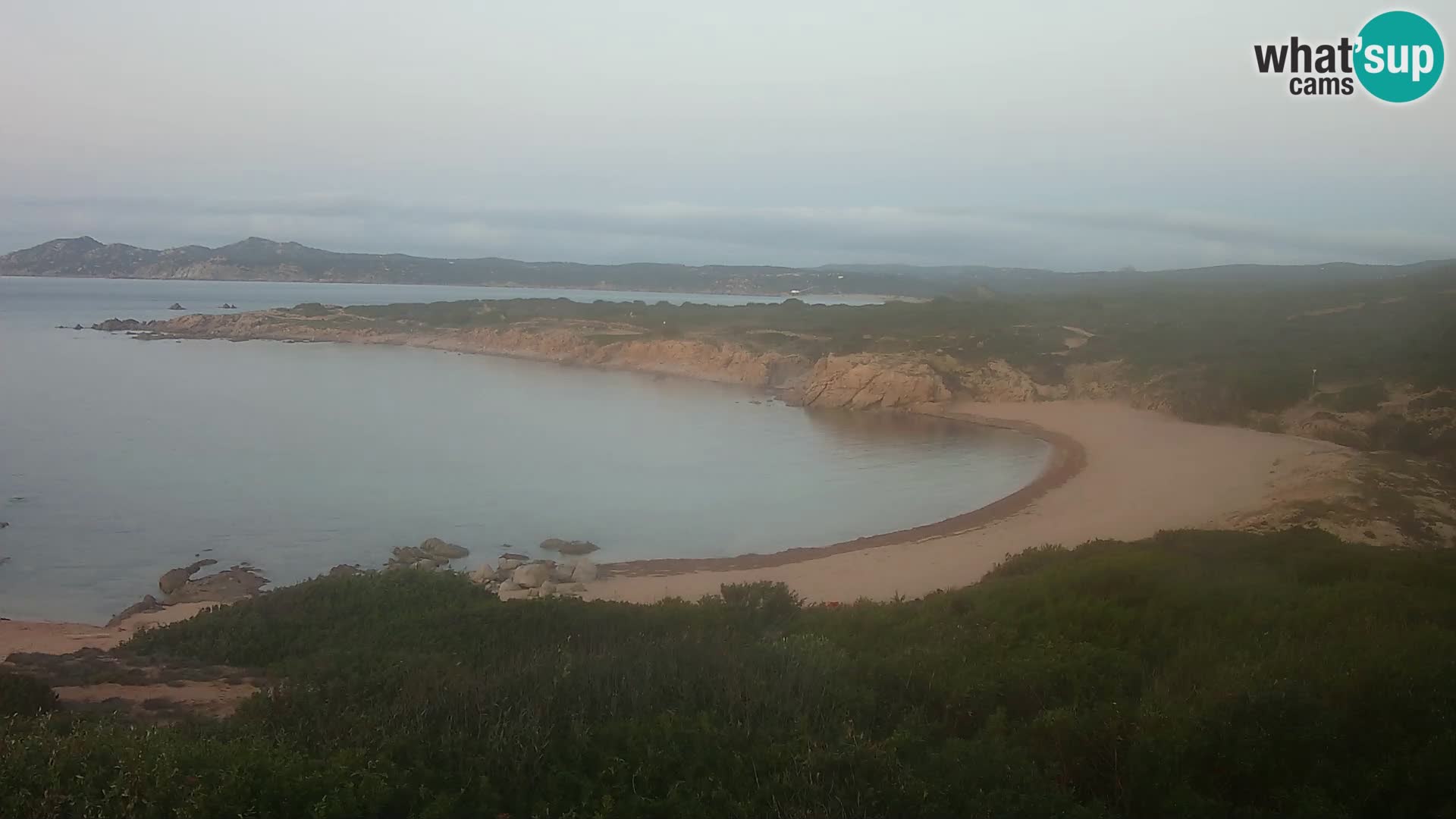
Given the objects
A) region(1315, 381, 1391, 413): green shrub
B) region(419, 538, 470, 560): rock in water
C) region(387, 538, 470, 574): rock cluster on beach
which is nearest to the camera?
region(387, 538, 470, 574): rock cluster on beach

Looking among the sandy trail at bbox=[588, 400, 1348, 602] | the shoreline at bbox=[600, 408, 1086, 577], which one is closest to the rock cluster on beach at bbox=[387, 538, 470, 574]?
the shoreline at bbox=[600, 408, 1086, 577]

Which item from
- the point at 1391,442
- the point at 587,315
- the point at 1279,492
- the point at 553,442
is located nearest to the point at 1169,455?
the point at 1391,442

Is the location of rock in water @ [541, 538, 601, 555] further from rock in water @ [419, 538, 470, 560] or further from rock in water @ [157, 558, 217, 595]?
rock in water @ [157, 558, 217, 595]

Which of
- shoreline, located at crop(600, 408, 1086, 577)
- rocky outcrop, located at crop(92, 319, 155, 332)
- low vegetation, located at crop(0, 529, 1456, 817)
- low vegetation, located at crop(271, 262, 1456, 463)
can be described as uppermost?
rocky outcrop, located at crop(92, 319, 155, 332)

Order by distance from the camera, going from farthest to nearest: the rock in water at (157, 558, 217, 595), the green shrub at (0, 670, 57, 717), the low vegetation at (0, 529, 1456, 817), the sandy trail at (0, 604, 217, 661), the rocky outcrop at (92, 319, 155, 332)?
the rocky outcrop at (92, 319, 155, 332) → the rock in water at (157, 558, 217, 595) → the sandy trail at (0, 604, 217, 661) → the green shrub at (0, 670, 57, 717) → the low vegetation at (0, 529, 1456, 817)

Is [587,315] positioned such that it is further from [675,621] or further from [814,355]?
[675,621]

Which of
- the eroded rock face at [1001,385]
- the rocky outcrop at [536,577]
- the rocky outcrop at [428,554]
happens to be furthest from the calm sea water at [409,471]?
the eroded rock face at [1001,385]

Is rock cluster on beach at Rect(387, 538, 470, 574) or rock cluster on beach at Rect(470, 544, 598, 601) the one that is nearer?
rock cluster on beach at Rect(470, 544, 598, 601)
